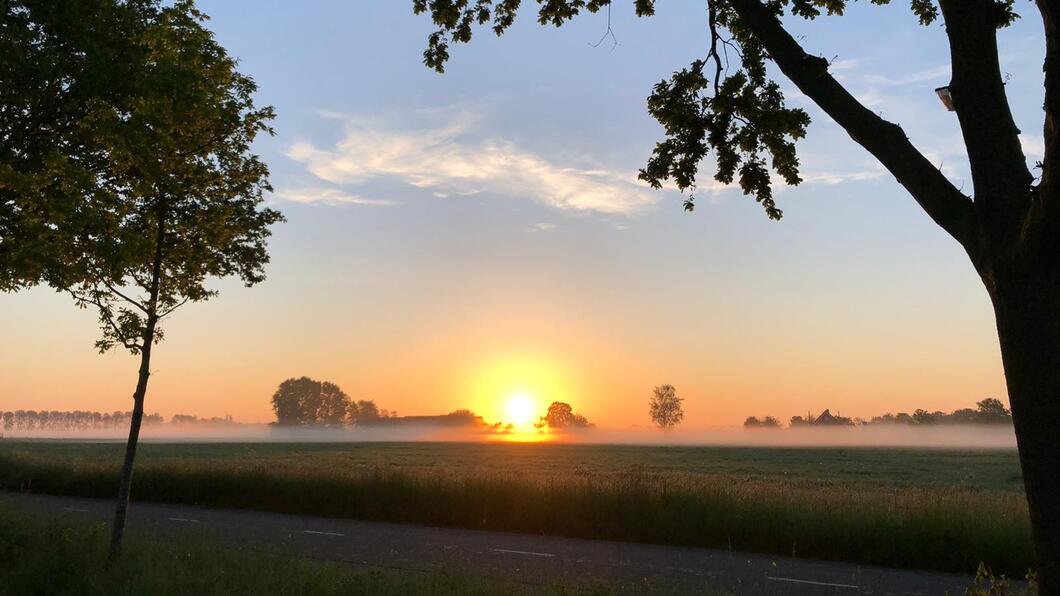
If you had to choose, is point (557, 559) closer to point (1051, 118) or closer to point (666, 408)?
point (1051, 118)

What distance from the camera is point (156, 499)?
2373 cm

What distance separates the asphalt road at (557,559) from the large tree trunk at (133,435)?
3276 mm

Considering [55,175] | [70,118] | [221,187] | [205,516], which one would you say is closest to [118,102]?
[70,118]

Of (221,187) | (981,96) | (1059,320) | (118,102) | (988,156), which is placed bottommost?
(1059,320)

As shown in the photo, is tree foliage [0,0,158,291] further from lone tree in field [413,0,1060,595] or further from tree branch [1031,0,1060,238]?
tree branch [1031,0,1060,238]

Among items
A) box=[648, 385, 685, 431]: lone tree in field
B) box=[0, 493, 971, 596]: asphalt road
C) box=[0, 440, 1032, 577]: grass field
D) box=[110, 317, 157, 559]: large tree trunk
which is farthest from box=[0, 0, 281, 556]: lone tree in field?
box=[648, 385, 685, 431]: lone tree in field

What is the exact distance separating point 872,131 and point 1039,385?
2252mm

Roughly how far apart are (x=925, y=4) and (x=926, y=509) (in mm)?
12075

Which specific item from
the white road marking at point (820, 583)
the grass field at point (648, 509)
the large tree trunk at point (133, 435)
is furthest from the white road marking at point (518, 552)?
the large tree trunk at point (133, 435)

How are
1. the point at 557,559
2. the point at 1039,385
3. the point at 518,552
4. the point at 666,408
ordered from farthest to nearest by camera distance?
1. the point at 666,408
2. the point at 518,552
3. the point at 557,559
4. the point at 1039,385

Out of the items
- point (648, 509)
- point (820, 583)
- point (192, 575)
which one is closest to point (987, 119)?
point (820, 583)

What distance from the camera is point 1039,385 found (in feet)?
16.4

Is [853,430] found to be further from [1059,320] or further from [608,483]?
[1059,320]

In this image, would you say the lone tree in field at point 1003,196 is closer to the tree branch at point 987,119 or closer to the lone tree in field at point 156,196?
the tree branch at point 987,119
